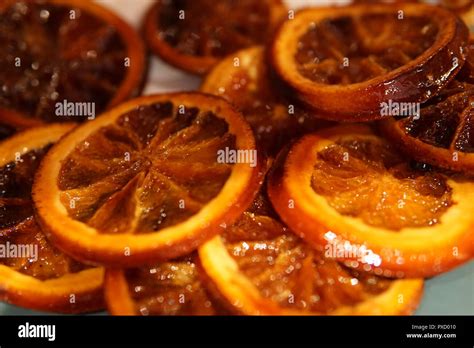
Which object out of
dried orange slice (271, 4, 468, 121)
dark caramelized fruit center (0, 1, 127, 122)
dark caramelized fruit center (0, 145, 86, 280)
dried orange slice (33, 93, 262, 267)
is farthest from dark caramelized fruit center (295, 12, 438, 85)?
dark caramelized fruit center (0, 145, 86, 280)

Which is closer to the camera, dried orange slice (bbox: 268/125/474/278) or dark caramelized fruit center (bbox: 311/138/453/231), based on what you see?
dried orange slice (bbox: 268/125/474/278)

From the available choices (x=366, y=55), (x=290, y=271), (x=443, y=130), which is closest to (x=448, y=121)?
(x=443, y=130)

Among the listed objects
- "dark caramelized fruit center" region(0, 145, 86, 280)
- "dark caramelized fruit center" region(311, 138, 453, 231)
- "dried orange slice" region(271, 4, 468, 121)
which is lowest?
"dark caramelized fruit center" region(0, 145, 86, 280)

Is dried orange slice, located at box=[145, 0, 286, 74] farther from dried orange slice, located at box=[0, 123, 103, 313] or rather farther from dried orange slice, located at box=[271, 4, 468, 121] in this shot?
dried orange slice, located at box=[0, 123, 103, 313]

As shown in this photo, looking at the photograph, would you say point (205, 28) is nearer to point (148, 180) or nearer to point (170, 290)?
Result: point (148, 180)

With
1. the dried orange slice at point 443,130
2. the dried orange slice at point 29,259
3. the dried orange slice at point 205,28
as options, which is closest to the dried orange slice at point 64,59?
the dried orange slice at point 205,28

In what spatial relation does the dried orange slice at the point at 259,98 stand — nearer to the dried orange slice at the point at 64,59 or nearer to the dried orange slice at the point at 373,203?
the dried orange slice at the point at 373,203
